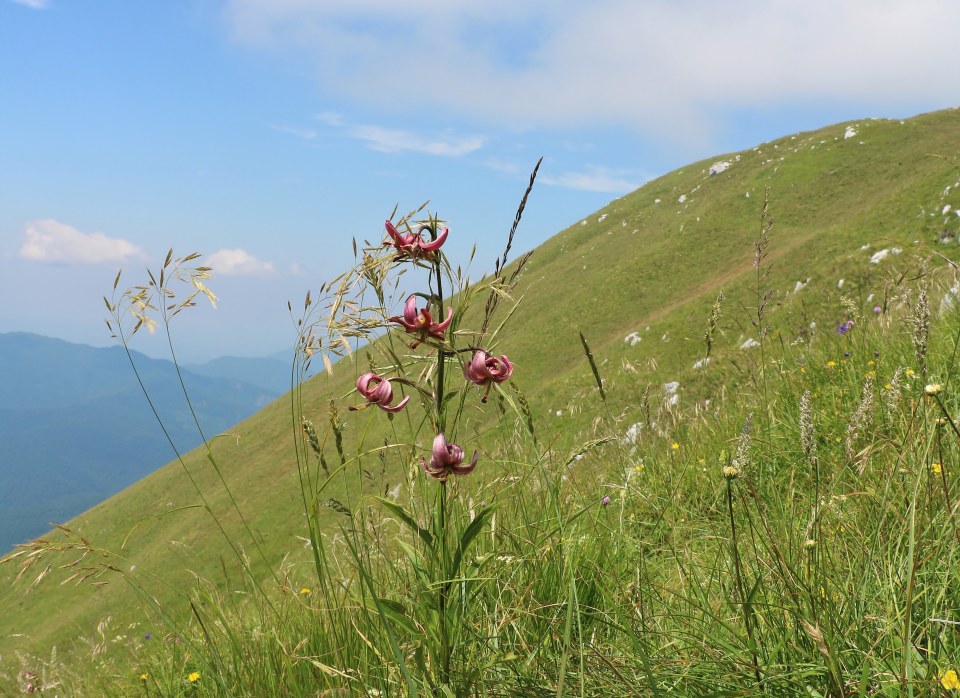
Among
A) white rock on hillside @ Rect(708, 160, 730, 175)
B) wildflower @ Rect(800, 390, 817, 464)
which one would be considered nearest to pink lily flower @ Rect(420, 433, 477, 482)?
wildflower @ Rect(800, 390, 817, 464)

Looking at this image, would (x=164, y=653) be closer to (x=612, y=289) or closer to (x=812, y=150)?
(x=612, y=289)

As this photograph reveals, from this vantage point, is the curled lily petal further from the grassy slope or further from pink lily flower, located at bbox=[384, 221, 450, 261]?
the grassy slope

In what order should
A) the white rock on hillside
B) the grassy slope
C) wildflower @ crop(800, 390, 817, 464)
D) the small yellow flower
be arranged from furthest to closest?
the white rock on hillside, the grassy slope, wildflower @ crop(800, 390, 817, 464), the small yellow flower

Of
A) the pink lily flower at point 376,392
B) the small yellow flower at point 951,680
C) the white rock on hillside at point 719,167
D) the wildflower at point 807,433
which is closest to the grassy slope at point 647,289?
the white rock on hillside at point 719,167

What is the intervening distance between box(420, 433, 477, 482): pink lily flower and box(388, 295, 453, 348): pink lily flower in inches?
14.4

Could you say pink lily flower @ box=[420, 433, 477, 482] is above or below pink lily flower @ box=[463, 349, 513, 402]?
below

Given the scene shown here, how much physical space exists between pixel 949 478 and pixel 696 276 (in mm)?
43175

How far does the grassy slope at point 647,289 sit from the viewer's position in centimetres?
3025

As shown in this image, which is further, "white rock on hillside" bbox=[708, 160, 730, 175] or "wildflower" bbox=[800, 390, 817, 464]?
"white rock on hillside" bbox=[708, 160, 730, 175]

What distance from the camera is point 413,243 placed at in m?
2.29

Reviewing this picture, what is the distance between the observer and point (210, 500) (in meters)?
46.8

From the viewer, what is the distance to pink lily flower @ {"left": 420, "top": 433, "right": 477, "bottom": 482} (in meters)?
2.22

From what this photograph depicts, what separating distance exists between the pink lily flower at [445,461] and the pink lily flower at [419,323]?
37 centimetres

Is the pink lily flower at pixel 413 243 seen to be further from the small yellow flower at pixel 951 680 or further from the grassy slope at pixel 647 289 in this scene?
the grassy slope at pixel 647 289
